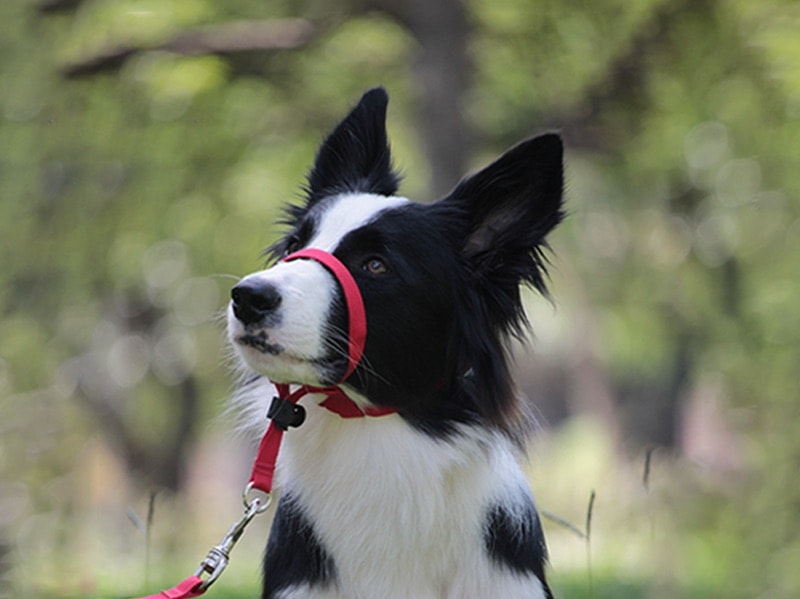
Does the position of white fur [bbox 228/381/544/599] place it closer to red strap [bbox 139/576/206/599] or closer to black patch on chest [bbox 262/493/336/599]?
black patch on chest [bbox 262/493/336/599]

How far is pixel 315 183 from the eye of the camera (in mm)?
4137

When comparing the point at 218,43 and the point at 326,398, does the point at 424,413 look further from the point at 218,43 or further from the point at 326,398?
the point at 218,43

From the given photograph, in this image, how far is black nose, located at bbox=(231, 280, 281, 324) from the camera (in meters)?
3.04

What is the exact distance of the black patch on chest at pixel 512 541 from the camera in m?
3.48

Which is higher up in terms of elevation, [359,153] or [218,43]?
[218,43]

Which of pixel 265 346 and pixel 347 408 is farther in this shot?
pixel 347 408

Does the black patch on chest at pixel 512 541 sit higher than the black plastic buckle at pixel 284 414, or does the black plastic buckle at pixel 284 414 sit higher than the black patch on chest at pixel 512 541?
the black plastic buckle at pixel 284 414

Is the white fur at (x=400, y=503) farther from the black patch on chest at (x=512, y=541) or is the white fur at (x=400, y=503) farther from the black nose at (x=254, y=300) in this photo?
the black nose at (x=254, y=300)

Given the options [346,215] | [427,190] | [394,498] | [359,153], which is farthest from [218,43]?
[394,498]

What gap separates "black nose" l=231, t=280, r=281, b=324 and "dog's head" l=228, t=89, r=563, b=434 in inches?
6.0

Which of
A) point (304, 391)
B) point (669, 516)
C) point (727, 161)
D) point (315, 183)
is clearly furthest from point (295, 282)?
point (727, 161)

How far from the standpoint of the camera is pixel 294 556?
3.54 metres

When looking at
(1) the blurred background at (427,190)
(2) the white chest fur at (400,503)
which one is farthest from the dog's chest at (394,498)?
(1) the blurred background at (427,190)

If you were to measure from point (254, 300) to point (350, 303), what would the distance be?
351 millimetres
